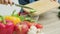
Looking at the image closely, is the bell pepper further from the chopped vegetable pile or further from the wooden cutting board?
the wooden cutting board

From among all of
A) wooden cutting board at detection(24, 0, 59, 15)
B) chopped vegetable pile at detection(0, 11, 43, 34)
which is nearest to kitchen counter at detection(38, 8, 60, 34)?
wooden cutting board at detection(24, 0, 59, 15)

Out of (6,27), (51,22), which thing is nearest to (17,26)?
(6,27)

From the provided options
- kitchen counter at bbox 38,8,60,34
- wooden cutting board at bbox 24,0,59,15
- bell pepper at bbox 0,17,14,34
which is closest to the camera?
bell pepper at bbox 0,17,14,34

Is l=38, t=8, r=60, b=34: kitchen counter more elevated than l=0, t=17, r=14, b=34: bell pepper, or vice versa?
l=0, t=17, r=14, b=34: bell pepper

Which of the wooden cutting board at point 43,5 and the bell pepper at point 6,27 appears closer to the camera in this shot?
the bell pepper at point 6,27

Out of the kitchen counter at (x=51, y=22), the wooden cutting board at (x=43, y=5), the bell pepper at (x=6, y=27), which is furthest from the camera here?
the wooden cutting board at (x=43, y=5)

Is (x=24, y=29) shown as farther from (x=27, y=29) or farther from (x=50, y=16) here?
(x=50, y=16)

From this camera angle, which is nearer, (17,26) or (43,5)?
(17,26)

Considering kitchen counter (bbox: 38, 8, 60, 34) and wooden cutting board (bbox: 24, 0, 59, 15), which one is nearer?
kitchen counter (bbox: 38, 8, 60, 34)

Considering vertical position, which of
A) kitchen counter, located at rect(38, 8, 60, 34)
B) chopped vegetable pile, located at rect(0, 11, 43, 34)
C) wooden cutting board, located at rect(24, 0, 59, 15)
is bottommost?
kitchen counter, located at rect(38, 8, 60, 34)

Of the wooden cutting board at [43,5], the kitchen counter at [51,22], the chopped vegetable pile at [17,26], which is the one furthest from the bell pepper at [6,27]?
the wooden cutting board at [43,5]

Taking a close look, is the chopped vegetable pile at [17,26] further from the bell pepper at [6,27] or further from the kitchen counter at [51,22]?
the kitchen counter at [51,22]

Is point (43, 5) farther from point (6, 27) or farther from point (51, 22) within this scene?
point (6, 27)

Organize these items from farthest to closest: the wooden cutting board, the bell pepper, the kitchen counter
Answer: the wooden cutting board < the kitchen counter < the bell pepper
